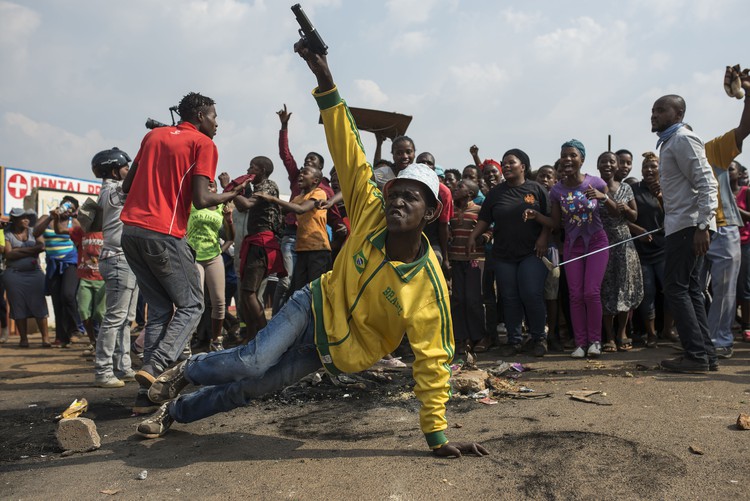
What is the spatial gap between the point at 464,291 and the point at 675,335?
2.83 m

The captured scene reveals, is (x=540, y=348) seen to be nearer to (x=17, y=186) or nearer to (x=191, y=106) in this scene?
(x=191, y=106)

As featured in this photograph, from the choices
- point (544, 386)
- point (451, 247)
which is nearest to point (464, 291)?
point (451, 247)

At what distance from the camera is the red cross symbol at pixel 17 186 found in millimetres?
15156

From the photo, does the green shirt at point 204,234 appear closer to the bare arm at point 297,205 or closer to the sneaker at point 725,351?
the bare arm at point 297,205

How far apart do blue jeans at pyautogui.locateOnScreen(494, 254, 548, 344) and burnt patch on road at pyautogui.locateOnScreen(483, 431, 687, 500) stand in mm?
3358

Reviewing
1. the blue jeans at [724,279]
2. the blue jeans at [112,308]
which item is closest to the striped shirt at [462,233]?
the blue jeans at [724,279]

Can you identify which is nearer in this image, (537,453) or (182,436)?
(537,453)

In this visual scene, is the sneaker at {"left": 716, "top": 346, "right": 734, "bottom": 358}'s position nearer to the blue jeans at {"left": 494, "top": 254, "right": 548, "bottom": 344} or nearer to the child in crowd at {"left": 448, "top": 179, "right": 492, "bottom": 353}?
the blue jeans at {"left": 494, "top": 254, "right": 548, "bottom": 344}

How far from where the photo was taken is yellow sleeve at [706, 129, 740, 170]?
6008mm

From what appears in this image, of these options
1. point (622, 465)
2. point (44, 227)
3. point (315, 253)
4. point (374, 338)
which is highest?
point (44, 227)

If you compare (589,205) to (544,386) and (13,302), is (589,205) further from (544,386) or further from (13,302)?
(13,302)

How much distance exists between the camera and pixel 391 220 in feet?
11.8

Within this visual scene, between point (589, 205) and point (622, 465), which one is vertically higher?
point (589, 205)

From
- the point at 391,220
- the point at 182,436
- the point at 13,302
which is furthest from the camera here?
the point at 13,302
